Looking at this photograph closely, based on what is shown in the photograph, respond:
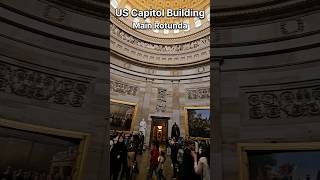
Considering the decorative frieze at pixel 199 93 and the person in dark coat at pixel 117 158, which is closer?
the person in dark coat at pixel 117 158

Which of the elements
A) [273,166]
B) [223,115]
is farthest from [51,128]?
[273,166]

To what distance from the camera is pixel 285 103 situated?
857cm

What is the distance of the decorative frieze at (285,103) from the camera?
8258 millimetres

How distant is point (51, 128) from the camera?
7.74m

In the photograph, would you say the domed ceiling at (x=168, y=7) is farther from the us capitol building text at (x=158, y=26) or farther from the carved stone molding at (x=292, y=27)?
the carved stone molding at (x=292, y=27)

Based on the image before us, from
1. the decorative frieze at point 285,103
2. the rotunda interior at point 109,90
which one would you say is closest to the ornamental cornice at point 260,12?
the rotunda interior at point 109,90

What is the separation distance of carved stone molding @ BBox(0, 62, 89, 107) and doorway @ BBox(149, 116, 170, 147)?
1636 centimetres

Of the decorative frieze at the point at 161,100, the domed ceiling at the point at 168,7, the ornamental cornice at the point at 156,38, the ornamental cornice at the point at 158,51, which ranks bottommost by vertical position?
the decorative frieze at the point at 161,100

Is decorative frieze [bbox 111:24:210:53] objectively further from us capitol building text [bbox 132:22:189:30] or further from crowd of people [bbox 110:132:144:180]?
crowd of people [bbox 110:132:144:180]

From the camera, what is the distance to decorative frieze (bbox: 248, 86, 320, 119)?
27.1ft

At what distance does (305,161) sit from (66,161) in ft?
17.6

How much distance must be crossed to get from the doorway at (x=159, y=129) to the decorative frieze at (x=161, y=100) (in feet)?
2.89

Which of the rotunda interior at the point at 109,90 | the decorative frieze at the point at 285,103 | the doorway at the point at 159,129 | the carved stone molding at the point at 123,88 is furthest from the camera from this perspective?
the carved stone molding at the point at 123,88

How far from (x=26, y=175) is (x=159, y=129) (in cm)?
1883
